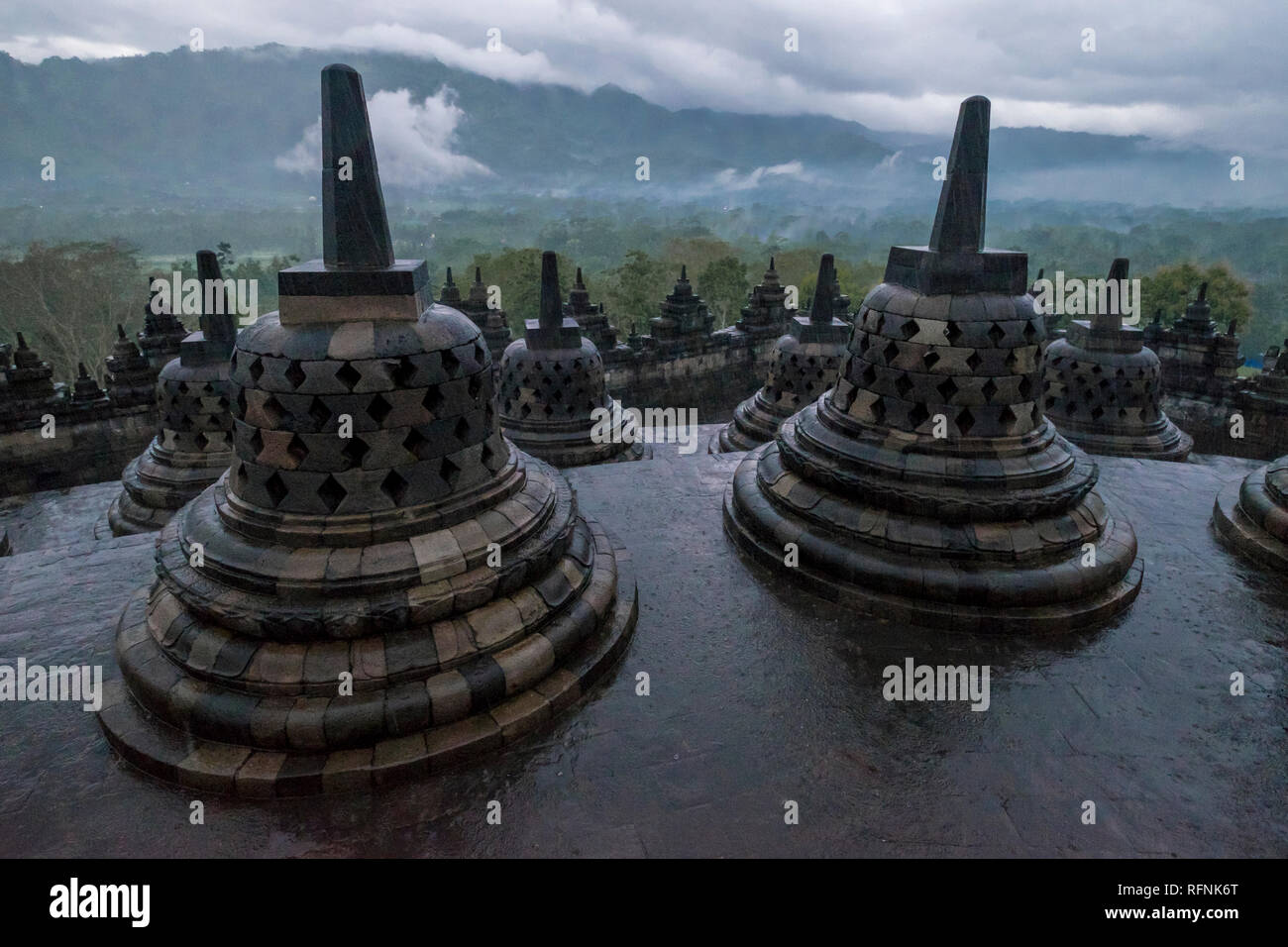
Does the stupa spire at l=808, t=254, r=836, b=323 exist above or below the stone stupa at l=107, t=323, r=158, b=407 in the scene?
above

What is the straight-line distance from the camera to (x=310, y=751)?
14.2 ft

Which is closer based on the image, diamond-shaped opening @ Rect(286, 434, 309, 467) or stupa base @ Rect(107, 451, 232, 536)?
diamond-shaped opening @ Rect(286, 434, 309, 467)

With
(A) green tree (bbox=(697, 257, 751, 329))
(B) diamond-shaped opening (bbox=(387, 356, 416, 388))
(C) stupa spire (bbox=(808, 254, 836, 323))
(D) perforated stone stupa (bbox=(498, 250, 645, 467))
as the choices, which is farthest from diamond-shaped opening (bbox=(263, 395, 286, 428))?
(A) green tree (bbox=(697, 257, 751, 329))

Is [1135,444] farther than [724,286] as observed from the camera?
No

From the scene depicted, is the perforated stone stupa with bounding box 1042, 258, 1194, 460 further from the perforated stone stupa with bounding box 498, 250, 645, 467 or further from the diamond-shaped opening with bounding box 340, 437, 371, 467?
the diamond-shaped opening with bounding box 340, 437, 371, 467

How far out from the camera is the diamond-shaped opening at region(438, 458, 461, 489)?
16.4 feet

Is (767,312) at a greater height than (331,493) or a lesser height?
greater

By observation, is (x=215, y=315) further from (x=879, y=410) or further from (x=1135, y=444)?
(x=1135, y=444)

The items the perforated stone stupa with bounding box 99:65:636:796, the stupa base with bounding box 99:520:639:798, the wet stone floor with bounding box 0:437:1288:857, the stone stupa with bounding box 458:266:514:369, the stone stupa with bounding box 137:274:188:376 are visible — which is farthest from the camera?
the stone stupa with bounding box 458:266:514:369

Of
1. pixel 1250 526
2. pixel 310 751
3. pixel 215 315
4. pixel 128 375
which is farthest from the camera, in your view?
pixel 128 375

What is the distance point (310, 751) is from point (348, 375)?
7.74 ft

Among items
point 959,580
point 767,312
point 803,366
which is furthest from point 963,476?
point 767,312

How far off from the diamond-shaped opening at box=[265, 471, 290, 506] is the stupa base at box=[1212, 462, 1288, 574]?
8.60 metres
